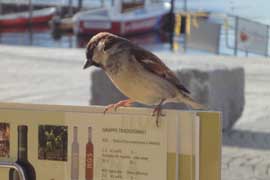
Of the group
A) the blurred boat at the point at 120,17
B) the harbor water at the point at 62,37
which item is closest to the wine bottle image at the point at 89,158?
the harbor water at the point at 62,37

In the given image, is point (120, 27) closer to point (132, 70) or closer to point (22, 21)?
point (22, 21)

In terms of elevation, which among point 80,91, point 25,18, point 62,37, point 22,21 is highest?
point 80,91

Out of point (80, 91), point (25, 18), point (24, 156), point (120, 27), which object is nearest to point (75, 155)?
point (24, 156)

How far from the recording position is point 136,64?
11.8 ft

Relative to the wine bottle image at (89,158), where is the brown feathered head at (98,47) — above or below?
above

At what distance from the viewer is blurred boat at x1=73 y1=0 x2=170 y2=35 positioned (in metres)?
39.2

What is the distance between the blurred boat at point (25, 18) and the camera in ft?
151

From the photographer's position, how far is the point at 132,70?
358 centimetres

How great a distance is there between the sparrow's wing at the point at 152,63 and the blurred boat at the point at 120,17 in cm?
3495

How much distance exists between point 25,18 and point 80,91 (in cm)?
3423

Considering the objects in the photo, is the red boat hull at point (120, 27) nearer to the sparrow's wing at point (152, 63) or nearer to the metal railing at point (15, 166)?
the sparrow's wing at point (152, 63)

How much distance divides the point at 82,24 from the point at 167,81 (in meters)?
36.6

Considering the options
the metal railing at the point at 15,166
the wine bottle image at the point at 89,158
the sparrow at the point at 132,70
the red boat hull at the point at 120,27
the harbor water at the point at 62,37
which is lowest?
the harbor water at the point at 62,37

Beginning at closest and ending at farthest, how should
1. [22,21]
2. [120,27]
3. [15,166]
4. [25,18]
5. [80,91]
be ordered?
1. [15,166]
2. [80,91]
3. [120,27]
4. [22,21]
5. [25,18]
